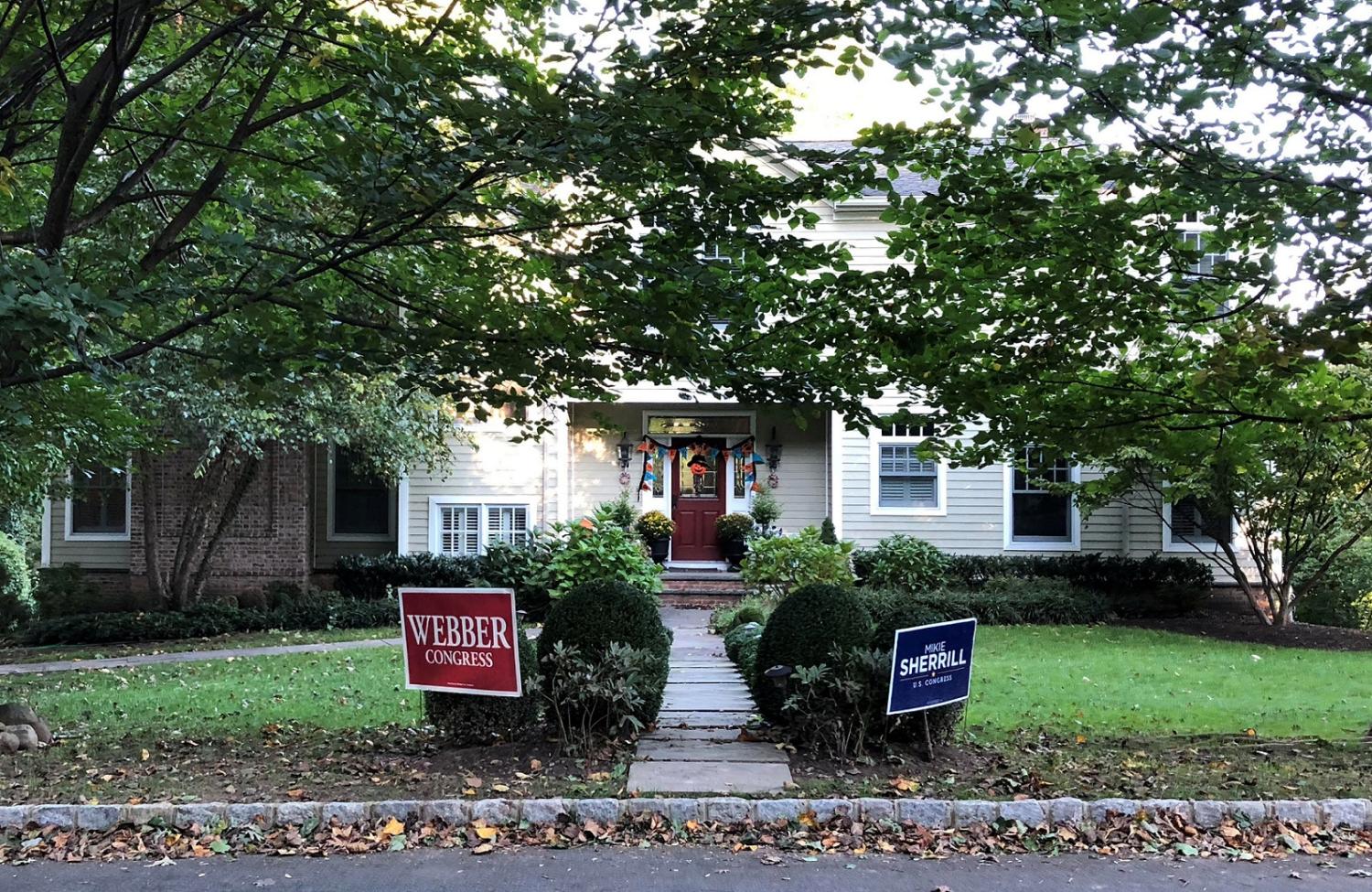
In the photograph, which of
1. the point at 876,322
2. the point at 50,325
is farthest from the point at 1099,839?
the point at 50,325

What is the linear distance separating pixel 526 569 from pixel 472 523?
11.3ft

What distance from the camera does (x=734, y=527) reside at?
18734 mm

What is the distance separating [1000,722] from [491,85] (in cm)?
649

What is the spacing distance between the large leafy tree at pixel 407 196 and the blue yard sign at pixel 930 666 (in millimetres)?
2064

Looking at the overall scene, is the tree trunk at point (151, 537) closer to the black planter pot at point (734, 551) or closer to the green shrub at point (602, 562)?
the green shrub at point (602, 562)

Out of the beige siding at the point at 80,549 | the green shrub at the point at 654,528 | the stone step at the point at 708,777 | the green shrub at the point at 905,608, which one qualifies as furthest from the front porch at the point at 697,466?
the stone step at the point at 708,777

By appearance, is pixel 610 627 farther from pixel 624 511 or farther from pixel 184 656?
pixel 624 511

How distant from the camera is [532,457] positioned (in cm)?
1950

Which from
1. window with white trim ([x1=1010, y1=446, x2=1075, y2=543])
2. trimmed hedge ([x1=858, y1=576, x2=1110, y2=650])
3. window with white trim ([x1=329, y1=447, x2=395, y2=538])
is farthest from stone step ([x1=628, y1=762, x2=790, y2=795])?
window with white trim ([x1=329, y1=447, x2=395, y2=538])

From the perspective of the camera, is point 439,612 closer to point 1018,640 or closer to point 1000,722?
point 1000,722

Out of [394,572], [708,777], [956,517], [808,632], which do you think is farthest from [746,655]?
[394,572]

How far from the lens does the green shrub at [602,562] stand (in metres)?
13.6

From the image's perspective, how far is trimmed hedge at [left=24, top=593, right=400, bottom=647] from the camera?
51.8 ft

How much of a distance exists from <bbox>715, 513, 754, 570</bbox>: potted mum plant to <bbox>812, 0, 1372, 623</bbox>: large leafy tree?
10021 mm
